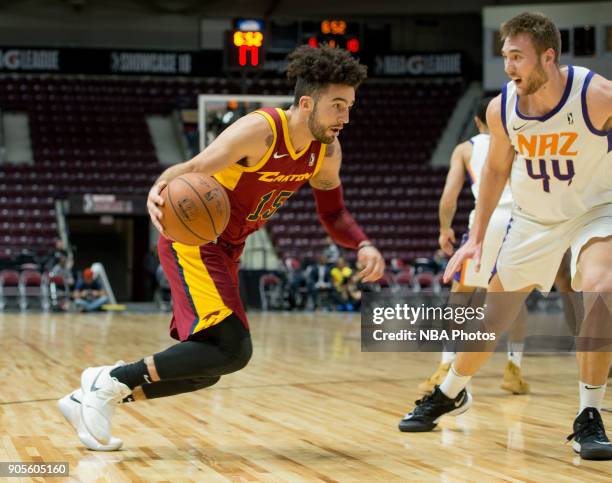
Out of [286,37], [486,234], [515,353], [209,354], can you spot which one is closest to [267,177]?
[209,354]

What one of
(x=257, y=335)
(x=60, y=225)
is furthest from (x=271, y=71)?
(x=257, y=335)

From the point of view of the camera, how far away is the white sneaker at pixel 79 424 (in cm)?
370

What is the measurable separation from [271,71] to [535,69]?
2159cm

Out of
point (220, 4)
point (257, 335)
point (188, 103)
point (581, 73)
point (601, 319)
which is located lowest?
point (257, 335)

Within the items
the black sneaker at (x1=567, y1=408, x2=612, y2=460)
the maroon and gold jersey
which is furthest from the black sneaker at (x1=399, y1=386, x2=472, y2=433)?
the maroon and gold jersey

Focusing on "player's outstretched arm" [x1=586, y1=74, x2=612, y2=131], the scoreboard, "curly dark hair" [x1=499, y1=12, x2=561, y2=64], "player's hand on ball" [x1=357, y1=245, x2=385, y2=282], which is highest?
the scoreboard

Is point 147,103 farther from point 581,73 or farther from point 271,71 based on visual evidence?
point 581,73

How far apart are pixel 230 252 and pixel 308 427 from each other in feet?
3.52

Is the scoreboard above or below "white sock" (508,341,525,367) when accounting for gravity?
above

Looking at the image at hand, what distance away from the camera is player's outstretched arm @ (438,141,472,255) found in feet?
17.3

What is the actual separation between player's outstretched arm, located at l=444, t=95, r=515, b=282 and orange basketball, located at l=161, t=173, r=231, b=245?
3.27 ft

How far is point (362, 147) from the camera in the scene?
23344 mm

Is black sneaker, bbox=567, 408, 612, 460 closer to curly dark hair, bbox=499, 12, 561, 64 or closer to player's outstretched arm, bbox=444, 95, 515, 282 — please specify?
player's outstretched arm, bbox=444, 95, 515, 282

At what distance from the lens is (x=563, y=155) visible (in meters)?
3.76
